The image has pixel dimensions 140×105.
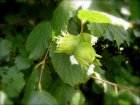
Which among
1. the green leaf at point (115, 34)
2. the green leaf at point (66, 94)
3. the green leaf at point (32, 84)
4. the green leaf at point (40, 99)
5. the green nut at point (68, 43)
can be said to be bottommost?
the green leaf at point (66, 94)

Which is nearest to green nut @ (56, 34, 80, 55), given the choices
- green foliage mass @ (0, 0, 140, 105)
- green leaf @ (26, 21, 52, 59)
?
green foliage mass @ (0, 0, 140, 105)

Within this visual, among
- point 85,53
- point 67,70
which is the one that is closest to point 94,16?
point 85,53

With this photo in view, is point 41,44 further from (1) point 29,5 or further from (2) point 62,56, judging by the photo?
(1) point 29,5

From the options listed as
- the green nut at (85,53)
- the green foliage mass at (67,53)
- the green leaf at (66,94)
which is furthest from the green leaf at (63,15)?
the green leaf at (66,94)

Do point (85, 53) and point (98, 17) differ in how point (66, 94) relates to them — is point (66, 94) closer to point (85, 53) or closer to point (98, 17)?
point (85, 53)

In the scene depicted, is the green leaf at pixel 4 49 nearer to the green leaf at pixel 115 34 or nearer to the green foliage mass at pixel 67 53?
the green foliage mass at pixel 67 53

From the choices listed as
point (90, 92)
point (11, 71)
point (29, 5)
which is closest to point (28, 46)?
point (11, 71)
